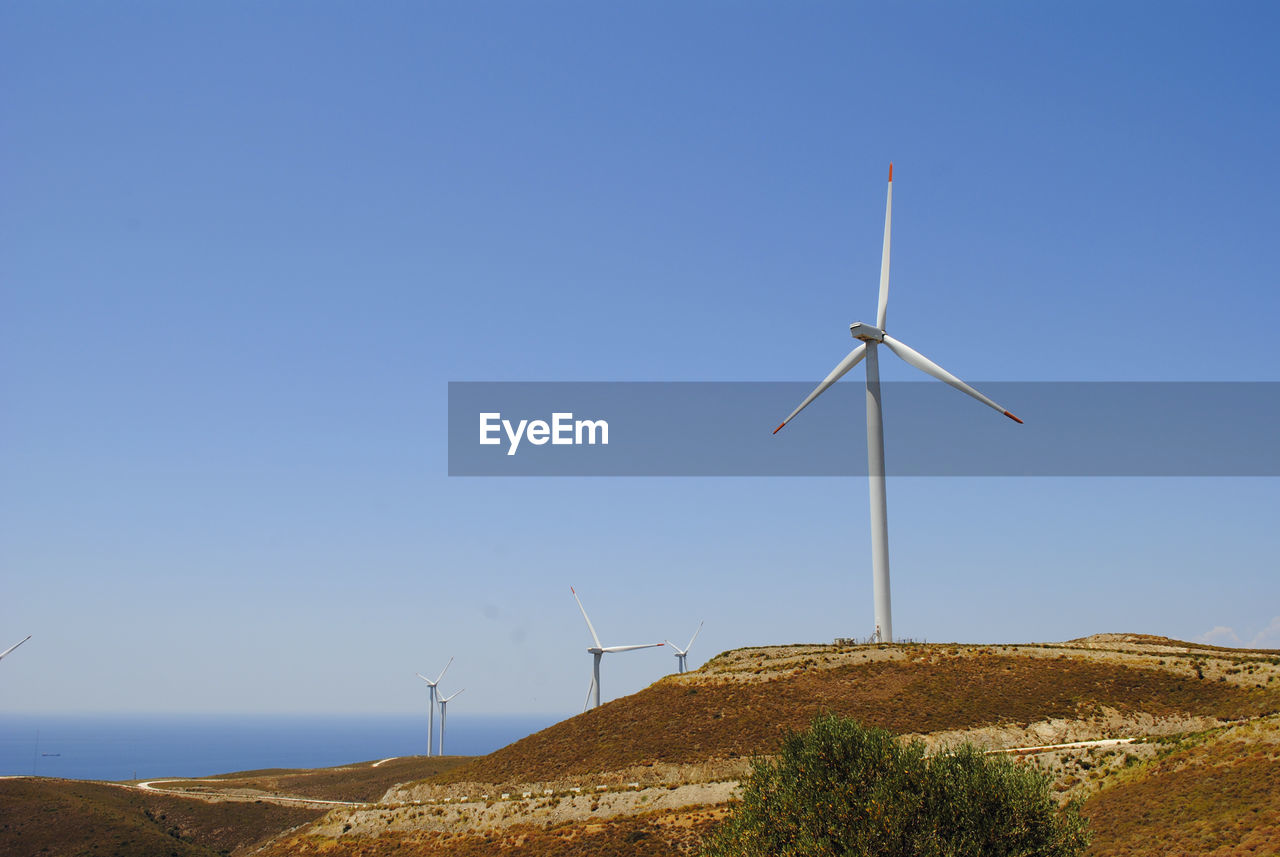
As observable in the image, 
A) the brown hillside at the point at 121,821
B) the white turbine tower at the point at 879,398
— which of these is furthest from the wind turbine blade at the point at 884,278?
the brown hillside at the point at 121,821

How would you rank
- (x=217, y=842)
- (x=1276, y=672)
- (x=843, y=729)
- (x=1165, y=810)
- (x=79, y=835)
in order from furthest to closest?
(x=217, y=842) < (x=79, y=835) < (x=1276, y=672) < (x=1165, y=810) < (x=843, y=729)

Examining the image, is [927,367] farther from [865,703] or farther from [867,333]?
[865,703]

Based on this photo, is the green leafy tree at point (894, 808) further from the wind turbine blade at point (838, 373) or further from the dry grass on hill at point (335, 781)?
the dry grass on hill at point (335, 781)

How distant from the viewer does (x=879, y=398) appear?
9444 cm

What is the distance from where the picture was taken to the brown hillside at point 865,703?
233 feet

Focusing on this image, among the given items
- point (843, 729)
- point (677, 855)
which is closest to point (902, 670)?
point (677, 855)

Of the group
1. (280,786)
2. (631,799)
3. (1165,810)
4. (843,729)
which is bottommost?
(280,786)

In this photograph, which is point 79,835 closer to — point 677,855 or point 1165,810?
point 677,855

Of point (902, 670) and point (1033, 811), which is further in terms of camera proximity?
point (902, 670)

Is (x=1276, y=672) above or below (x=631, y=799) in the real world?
above

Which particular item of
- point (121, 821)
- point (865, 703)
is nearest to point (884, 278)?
point (865, 703)

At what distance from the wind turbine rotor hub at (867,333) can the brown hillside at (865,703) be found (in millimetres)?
33253

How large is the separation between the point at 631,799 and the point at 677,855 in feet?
36.2

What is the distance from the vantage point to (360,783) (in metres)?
155
